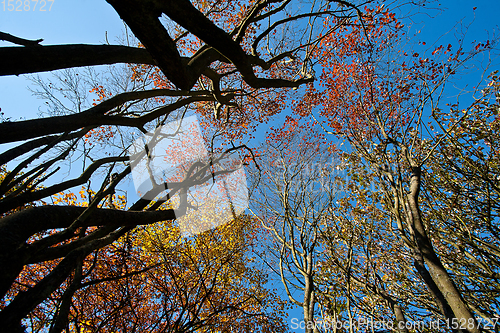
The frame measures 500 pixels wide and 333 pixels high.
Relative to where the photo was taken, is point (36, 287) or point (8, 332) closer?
point (8, 332)

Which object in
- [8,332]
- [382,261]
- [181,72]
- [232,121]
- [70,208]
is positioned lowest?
[8,332]

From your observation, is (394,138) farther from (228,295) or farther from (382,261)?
(228,295)

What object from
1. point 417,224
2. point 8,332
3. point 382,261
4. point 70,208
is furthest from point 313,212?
point 8,332

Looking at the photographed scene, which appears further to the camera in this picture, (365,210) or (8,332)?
(365,210)

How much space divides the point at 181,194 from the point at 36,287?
3.37 m

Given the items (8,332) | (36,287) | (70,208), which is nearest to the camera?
(8,332)

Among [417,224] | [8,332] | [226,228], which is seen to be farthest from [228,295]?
[8,332]

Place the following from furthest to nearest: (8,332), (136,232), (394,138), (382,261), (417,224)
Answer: (136,232) → (382,261) → (394,138) → (417,224) → (8,332)

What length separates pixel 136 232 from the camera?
368 inches

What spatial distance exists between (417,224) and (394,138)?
2027 mm

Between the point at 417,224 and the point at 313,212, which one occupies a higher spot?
the point at 313,212

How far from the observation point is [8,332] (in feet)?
5.80

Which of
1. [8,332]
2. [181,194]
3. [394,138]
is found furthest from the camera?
[181,194]

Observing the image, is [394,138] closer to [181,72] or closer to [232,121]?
[181,72]
